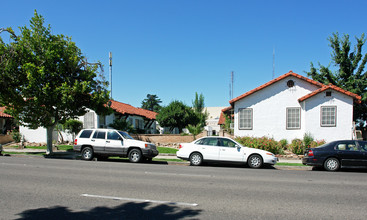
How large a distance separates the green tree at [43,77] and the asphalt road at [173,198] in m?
8.46

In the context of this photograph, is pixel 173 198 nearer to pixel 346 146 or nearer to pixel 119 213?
pixel 119 213

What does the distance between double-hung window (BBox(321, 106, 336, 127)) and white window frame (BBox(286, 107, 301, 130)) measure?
1.59 meters

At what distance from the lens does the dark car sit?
41.9ft

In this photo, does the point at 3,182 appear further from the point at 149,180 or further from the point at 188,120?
the point at 188,120

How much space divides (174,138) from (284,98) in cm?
1059

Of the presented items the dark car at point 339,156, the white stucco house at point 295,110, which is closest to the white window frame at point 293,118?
the white stucco house at point 295,110

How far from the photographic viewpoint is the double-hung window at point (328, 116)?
19712 millimetres

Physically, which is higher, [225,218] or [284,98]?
[284,98]

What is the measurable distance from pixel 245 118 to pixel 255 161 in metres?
8.38

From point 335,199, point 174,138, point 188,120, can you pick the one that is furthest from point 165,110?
point 335,199

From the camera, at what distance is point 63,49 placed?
17781mm

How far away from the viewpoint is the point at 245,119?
21.7m

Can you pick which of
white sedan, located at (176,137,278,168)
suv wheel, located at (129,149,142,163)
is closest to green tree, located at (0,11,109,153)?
suv wheel, located at (129,149,142,163)

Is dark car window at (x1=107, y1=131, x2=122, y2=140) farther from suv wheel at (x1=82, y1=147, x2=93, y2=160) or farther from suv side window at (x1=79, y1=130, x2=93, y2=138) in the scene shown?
suv wheel at (x1=82, y1=147, x2=93, y2=160)
